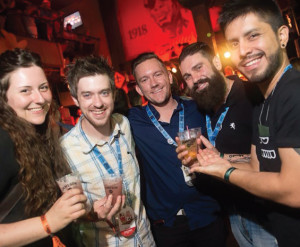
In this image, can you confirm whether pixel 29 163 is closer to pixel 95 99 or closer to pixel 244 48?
pixel 95 99

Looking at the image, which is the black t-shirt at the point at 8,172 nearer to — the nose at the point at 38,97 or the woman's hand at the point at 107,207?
the nose at the point at 38,97

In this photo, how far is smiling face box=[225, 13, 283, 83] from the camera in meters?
1.63

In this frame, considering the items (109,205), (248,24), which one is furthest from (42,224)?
(248,24)

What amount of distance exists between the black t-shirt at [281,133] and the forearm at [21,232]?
152 centimetres

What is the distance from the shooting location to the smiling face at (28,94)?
175 centimetres

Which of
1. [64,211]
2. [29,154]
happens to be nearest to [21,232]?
[64,211]

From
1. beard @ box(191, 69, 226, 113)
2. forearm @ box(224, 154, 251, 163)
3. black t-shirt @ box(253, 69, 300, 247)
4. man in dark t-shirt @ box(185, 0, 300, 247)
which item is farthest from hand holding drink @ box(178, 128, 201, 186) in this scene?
beard @ box(191, 69, 226, 113)

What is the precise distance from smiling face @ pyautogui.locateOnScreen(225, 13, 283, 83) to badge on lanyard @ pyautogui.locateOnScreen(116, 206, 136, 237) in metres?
1.51

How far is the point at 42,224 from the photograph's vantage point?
1.44 meters

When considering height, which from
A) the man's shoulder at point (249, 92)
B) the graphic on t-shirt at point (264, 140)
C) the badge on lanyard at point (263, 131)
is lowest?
the graphic on t-shirt at point (264, 140)

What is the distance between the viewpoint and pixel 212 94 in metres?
2.55

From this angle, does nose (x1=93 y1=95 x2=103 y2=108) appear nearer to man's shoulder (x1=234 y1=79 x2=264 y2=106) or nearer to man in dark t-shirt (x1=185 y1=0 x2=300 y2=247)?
man in dark t-shirt (x1=185 y1=0 x2=300 y2=247)

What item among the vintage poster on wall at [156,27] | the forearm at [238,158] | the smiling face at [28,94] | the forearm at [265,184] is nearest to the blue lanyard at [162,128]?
the forearm at [238,158]

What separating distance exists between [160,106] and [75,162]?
1277 mm
